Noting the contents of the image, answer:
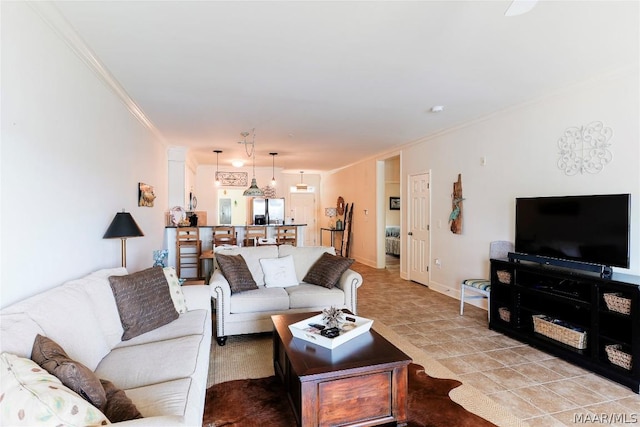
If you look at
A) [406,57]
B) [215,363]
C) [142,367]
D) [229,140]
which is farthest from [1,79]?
[229,140]

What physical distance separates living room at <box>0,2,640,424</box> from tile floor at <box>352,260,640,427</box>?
99 centimetres

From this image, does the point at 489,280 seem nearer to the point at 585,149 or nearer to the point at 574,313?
A: the point at 574,313

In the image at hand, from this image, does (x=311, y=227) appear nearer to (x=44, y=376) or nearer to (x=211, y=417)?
(x=211, y=417)

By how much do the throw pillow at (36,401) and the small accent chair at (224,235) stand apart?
4.98 metres

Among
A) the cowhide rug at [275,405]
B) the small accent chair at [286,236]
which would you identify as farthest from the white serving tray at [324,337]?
the small accent chair at [286,236]

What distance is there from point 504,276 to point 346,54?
9.43 feet

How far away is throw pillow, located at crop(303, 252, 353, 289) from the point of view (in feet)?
12.2

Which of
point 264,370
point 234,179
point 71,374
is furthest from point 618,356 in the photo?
point 234,179

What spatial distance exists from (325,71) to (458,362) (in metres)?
2.88

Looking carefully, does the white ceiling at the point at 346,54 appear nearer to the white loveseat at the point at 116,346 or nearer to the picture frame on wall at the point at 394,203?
the white loveseat at the point at 116,346

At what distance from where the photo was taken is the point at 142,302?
2.37m

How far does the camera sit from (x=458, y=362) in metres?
2.87

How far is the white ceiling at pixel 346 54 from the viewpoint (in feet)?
6.82

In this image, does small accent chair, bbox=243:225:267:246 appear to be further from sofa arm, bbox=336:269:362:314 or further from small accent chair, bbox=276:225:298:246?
sofa arm, bbox=336:269:362:314
